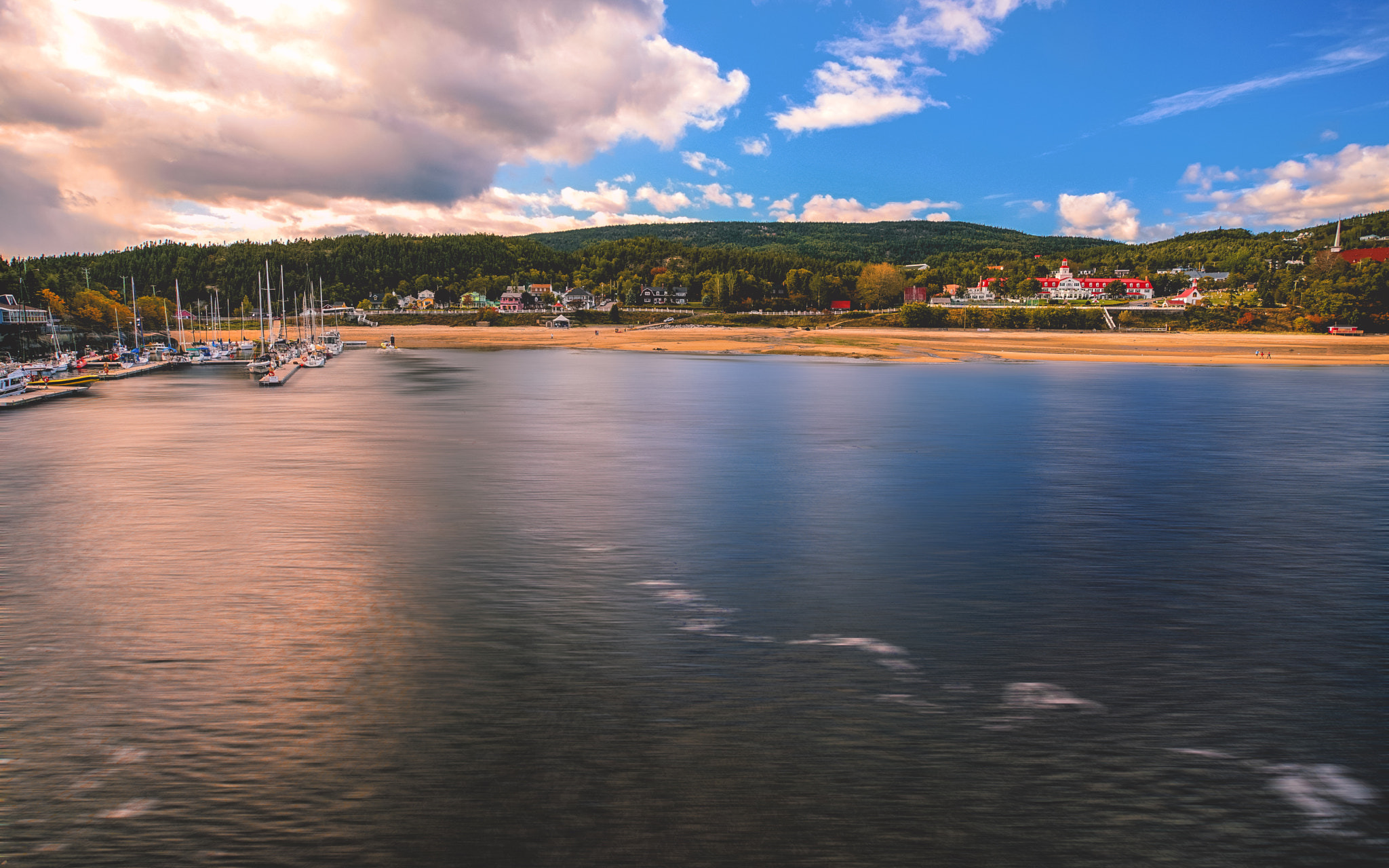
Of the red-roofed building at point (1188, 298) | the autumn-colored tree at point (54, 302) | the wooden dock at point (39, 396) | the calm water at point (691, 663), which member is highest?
the red-roofed building at point (1188, 298)

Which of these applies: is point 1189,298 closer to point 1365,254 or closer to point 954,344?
point 1365,254

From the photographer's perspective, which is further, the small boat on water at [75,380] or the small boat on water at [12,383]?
the small boat on water at [75,380]

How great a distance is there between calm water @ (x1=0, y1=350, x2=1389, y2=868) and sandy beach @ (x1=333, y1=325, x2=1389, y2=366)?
71.9 metres

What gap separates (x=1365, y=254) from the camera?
156 metres

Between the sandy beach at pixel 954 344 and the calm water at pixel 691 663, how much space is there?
7191 centimetres

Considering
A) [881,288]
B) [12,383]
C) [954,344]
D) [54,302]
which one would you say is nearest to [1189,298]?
[881,288]

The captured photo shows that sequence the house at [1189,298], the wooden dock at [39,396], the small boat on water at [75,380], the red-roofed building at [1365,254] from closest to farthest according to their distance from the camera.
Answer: the wooden dock at [39,396], the small boat on water at [75,380], the red-roofed building at [1365,254], the house at [1189,298]

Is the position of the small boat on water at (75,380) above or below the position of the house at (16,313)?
below

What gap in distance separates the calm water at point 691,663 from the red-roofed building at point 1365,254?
501ft

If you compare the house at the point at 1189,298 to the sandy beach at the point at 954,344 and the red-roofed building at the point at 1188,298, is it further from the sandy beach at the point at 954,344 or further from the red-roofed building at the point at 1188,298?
the sandy beach at the point at 954,344

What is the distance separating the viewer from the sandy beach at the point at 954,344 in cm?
9856

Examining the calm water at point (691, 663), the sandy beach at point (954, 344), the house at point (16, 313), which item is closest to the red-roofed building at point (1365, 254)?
the sandy beach at point (954, 344)

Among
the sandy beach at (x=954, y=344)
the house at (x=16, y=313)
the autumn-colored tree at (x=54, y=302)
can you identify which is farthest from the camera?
the autumn-colored tree at (x=54, y=302)

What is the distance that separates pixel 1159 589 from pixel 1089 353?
9388 cm
